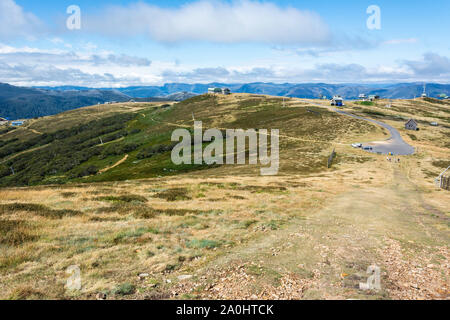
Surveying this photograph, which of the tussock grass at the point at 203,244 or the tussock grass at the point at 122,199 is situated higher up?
the tussock grass at the point at 122,199

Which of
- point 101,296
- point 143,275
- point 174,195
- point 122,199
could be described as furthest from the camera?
point 174,195

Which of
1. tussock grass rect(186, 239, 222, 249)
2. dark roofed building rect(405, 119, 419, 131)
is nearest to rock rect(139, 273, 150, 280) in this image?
tussock grass rect(186, 239, 222, 249)

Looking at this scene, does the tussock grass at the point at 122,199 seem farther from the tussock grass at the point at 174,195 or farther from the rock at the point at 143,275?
the rock at the point at 143,275

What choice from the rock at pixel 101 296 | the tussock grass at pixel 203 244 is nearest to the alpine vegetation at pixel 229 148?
the tussock grass at pixel 203 244

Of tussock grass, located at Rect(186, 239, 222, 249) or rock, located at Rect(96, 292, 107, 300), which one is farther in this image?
tussock grass, located at Rect(186, 239, 222, 249)

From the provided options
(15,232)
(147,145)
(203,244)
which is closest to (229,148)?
(147,145)

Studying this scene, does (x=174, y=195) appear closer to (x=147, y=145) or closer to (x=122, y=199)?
(x=122, y=199)

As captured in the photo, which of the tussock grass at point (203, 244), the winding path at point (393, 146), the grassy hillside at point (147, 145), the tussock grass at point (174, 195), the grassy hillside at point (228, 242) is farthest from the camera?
the grassy hillside at point (147, 145)

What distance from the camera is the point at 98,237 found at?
13523 mm

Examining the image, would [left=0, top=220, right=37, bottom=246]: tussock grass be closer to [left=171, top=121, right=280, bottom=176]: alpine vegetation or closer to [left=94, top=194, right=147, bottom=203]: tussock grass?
[left=94, top=194, right=147, bottom=203]: tussock grass

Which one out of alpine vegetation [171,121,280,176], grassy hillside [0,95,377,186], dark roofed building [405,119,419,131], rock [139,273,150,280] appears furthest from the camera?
dark roofed building [405,119,419,131]

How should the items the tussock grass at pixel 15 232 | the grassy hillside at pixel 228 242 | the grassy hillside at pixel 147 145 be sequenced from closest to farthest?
the grassy hillside at pixel 228 242 → the tussock grass at pixel 15 232 → the grassy hillside at pixel 147 145

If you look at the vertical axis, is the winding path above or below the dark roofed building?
below
